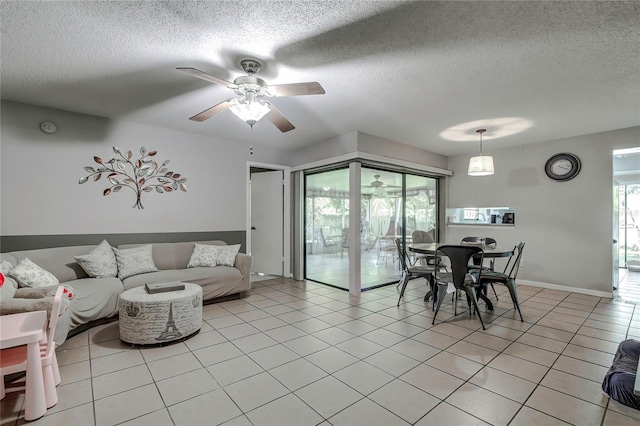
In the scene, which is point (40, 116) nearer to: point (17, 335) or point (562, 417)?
point (17, 335)

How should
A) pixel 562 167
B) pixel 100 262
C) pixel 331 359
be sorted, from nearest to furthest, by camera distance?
pixel 331 359 → pixel 100 262 → pixel 562 167

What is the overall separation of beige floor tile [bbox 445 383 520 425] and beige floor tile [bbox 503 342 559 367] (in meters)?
0.76

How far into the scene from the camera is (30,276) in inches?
107

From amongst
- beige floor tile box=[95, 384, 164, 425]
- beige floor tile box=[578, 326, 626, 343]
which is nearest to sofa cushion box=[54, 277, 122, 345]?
beige floor tile box=[95, 384, 164, 425]

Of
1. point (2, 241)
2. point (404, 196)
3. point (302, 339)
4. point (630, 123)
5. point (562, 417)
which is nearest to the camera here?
point (562, 417)

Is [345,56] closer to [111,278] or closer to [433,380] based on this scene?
[433,380]

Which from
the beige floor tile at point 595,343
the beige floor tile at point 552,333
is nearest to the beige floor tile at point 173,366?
the beige floor tile at point 552,333

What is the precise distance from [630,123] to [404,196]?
3155 millimetres

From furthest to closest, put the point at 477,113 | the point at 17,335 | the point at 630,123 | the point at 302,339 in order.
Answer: the point at 630,123 < the point at 477,113 < the point at 302,339 < the point at 17,335

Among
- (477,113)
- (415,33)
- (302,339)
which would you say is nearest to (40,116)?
(302,339)

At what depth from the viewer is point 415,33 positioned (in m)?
2.02

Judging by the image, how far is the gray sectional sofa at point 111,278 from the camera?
110 inches

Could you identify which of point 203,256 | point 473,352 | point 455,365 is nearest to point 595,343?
point 473,352

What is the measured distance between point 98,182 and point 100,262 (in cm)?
109
